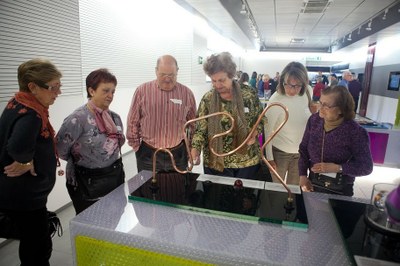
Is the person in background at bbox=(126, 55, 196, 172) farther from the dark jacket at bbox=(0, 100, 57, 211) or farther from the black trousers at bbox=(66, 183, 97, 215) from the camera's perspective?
the dark jacket at bbox=(0, 100, 57, 211)

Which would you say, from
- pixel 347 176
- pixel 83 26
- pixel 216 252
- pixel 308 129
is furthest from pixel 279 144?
pixel 83 26

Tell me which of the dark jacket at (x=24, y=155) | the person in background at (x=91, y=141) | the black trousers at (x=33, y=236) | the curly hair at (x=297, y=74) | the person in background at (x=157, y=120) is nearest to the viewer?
the dark jacket at (x=24, y=155)

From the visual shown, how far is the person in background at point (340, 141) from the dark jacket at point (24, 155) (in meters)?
1.68

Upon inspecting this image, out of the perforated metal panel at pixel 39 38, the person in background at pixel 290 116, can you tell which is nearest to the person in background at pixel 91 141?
the perforated metal panel at pixel 39 38

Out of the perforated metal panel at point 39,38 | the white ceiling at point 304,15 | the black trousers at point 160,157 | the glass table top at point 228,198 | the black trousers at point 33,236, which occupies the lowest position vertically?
the black trousers at point 33,236

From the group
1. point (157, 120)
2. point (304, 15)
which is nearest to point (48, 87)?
point (157, 120)

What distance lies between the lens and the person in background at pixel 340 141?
1710 mm

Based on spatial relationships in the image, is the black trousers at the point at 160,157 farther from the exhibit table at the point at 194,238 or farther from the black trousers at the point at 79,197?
the exhibit table at the point at 194,238

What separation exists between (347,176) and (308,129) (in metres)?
0.41

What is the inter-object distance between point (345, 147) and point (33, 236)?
6.54ft

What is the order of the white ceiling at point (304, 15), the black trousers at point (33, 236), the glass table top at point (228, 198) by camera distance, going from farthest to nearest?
the white ceiling at point (304, 15) < the black trousers at point (33, 236) < the glass table top at point (228, 198)

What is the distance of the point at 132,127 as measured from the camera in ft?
8.36

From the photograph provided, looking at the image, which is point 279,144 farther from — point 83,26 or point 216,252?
point 83,26

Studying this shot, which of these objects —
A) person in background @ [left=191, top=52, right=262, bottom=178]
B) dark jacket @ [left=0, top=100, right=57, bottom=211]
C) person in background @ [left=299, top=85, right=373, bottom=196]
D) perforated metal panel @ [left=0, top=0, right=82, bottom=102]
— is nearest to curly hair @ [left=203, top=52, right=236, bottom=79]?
person in background @ [left=191, top=52, right=262, bottom=178]
